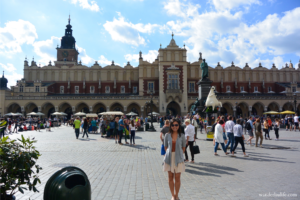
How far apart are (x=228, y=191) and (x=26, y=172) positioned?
171 inches

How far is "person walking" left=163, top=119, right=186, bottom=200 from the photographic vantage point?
494 cm

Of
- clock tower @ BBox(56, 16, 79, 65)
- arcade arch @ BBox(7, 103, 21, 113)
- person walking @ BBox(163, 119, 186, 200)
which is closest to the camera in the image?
person walking @ BBox(163, 119, 186, 200)

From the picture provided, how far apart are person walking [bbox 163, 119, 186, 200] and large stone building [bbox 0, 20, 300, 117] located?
4010 cm

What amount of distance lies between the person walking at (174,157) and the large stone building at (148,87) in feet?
132

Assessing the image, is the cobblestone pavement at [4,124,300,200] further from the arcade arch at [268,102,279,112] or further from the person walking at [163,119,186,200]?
the arcade arch at [268,102,279,112]

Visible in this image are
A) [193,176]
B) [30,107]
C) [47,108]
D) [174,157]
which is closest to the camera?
[174,157]

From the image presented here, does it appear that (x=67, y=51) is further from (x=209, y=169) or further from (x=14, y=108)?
(x=209, y=169)

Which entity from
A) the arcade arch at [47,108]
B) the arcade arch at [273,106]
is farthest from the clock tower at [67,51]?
the arcade arch at [273,106]

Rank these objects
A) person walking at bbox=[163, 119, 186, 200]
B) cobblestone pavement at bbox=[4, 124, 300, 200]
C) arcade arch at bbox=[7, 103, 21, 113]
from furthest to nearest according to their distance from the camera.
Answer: arcade arch at bbox=[7, 103, 21, 113]
cobblestone pavement at bbox=[4, 124, 300, 200]
person walking at bbox=[163, 119, 186, 200]

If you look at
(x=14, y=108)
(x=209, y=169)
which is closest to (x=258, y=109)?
(x=209, y=169)

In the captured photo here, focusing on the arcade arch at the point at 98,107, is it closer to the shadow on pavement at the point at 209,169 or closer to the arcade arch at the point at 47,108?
the arcade arch at the point at 47,108

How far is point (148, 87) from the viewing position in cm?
4997

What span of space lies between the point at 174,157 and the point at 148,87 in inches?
1776

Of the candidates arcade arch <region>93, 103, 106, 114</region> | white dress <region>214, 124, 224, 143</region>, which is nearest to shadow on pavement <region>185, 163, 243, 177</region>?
white dress <region>214, 124, 224, 143</region>
